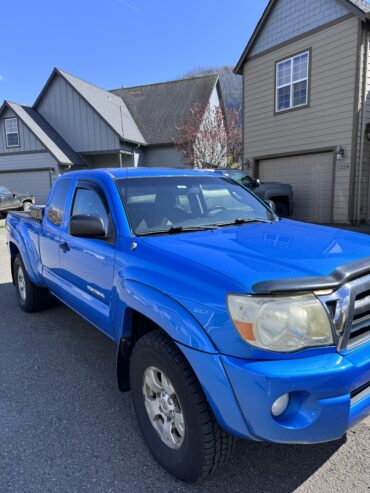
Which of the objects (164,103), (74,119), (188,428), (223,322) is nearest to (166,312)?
(223,322)

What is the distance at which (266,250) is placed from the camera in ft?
7.50

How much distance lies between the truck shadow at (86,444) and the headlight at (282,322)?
97 cm

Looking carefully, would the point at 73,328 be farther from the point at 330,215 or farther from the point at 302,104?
the point at 302,104

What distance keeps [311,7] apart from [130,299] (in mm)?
12775

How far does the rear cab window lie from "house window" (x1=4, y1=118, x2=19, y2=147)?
793 inches

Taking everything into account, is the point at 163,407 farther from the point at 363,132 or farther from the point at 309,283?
the point at 363,132

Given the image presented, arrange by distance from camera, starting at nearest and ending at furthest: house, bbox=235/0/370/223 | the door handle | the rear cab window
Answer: the door handle, the rear cab window, house, bbox=235/0/370/223

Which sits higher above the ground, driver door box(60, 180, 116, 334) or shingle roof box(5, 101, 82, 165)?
shingle roof box(5, 101, 82, 165)

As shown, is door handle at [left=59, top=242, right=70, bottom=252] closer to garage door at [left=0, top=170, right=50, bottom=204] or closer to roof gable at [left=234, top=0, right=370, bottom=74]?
roof gable at [left=234, top=0, right=370, bottom=74]

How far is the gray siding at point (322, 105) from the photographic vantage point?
428 inches

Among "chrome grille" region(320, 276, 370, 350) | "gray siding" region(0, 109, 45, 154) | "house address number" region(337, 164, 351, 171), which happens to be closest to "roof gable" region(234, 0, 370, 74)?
"house address number" region(337, 164, 351, 171)

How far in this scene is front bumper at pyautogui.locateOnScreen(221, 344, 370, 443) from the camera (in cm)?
173

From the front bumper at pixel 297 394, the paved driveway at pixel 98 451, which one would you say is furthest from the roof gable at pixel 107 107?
the front bumper at pixel 297 394

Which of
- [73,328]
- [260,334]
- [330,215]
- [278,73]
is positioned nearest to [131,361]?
[260,334]
